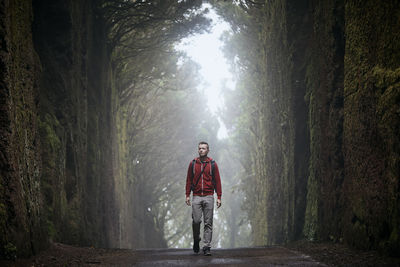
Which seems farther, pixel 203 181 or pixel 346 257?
pixel 203 181

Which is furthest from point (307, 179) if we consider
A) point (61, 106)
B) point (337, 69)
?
point (61, 106)

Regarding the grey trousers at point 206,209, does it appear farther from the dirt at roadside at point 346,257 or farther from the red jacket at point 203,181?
the dirt at roadside at point 346,257

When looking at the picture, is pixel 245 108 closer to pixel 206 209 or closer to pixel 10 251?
pixel 206 209

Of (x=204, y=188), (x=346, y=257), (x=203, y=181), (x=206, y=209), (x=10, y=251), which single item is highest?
(x=203, y=181)

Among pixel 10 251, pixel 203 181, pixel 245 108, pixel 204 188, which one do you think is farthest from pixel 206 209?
pixel 245 108

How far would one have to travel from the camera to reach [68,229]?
28.7 ft

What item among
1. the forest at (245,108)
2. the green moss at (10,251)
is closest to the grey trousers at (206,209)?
the forest at (245,108)

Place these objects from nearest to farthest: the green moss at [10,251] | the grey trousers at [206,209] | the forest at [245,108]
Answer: the green moss at [10,251] → the forest at [245,108] → the grey trousers at [206,209]

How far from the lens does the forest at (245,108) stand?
540cm

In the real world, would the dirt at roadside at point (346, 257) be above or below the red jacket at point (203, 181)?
below

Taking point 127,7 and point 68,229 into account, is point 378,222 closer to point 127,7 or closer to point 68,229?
point 68,229

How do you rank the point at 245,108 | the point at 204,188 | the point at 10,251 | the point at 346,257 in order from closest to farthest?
the point at 10,251
the point at 346,257
the point at 204,188
the point at 245,108

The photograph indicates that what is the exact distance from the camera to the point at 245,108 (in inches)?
844

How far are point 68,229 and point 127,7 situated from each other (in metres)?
6.44
